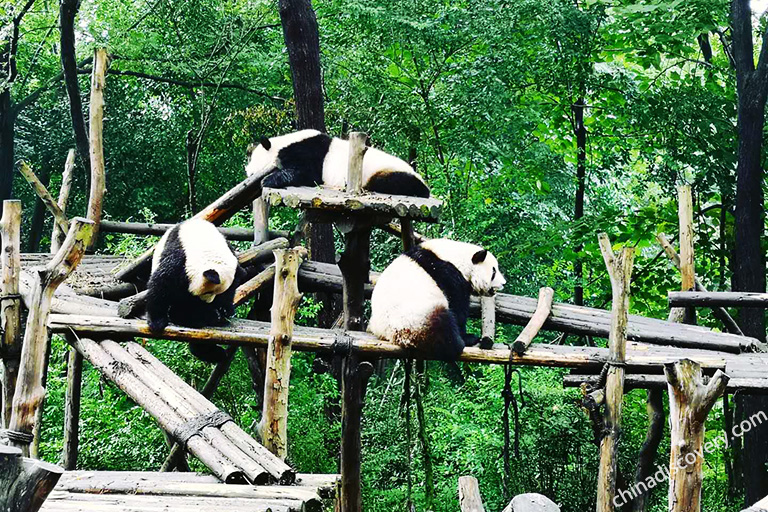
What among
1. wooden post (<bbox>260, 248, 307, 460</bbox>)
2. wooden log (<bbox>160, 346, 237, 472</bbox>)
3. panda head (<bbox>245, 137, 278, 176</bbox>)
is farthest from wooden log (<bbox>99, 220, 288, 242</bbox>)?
wooden post (<bbox>260, 248, 307, 460</bbox>)

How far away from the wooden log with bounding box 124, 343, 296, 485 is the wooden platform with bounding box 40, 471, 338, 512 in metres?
0.09

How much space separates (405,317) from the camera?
5.50 meters

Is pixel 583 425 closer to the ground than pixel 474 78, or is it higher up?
closer to the ground

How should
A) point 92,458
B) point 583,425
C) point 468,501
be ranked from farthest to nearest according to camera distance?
point 583,425, point 92,458, point 468,501

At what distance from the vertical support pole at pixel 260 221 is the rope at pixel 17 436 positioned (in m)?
3.82

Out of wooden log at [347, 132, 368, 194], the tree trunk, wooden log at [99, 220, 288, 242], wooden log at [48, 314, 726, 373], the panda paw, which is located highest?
the tree trunk

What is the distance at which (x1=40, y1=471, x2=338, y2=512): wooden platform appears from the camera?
3271 millimetres

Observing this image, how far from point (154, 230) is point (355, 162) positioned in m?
3.13

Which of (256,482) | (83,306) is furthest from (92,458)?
(256,482)

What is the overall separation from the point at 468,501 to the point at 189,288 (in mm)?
2988

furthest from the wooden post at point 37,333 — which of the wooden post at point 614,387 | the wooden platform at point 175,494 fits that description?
the wooden post at point 614,387

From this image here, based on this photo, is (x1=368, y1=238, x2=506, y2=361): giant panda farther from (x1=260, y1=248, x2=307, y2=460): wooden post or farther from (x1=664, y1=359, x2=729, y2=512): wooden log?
(x1=664, y1=359, x2=729, y2=512): wooden log

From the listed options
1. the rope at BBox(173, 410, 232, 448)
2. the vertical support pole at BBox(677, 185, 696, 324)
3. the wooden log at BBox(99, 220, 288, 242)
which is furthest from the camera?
the wooden log at BBox(99, 220, 288, 242)

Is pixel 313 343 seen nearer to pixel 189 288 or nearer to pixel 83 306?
pixel 189 288
